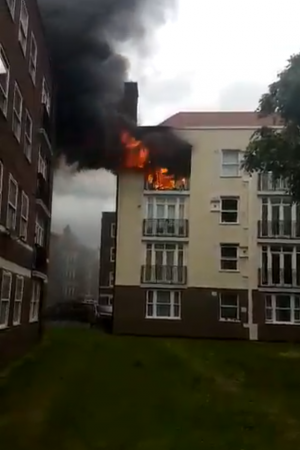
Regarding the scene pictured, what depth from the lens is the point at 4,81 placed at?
215 inches

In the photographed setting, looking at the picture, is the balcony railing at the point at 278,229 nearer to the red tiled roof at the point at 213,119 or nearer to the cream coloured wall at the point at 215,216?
the cream coloured wall at the point at 215,216

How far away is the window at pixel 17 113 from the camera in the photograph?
19.6ft

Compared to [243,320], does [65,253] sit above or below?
above

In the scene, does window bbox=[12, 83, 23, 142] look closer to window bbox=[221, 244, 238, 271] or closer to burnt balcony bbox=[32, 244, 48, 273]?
burnt balcony bbox=[32, 244, 48, 273]

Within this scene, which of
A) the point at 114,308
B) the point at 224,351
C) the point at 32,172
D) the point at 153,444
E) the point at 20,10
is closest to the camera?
the point at 153,444

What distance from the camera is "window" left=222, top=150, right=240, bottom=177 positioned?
10109 millimetres

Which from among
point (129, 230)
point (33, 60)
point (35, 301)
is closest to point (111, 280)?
point (129, 230)

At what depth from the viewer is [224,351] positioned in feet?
25.4

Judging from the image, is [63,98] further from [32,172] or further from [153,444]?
[153,444]

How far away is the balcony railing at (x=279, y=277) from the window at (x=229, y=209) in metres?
1.12

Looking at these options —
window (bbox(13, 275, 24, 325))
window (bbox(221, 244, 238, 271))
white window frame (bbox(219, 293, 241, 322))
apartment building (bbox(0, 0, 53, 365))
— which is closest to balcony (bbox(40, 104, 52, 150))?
apartment building (bbox(0, 0, 53, 365))

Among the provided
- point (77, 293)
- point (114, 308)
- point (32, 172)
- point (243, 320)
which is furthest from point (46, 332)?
point (243, 320)

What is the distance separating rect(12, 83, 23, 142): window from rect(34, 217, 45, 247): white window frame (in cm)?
172

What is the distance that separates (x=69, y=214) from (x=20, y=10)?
3462mm
